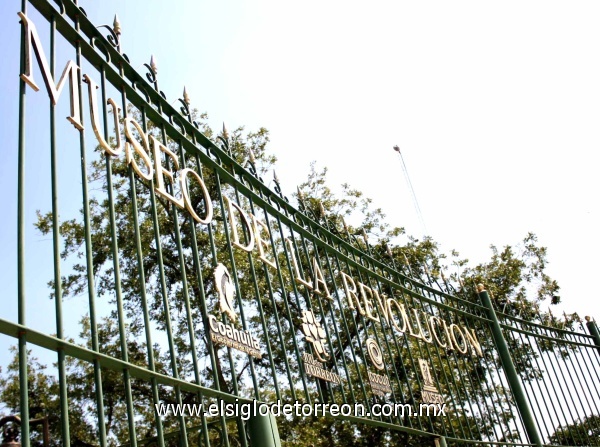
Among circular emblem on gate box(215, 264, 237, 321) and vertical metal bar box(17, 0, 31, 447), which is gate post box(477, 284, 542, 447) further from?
vertical metal bar box(17, 0, 31, 447)

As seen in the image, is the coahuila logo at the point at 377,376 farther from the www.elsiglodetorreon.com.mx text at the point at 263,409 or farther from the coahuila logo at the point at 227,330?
the coahuila logo at the point at 227,330

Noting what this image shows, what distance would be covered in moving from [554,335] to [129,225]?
32.5 feet

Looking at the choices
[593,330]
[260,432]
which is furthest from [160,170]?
[593,330]

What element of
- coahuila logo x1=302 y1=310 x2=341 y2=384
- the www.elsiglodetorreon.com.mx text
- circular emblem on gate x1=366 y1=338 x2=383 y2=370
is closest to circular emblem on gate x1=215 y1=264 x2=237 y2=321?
the www.elsiglodetorreon.com.mx text

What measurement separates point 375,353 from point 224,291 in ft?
6.10

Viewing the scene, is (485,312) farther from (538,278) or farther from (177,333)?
(538,278)

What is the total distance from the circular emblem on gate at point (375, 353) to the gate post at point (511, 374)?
233cm

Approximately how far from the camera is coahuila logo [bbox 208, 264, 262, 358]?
2.83 metres

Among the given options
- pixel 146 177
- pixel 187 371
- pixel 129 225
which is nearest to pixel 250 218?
pixel 146 177

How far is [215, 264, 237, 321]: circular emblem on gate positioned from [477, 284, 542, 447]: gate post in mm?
4139

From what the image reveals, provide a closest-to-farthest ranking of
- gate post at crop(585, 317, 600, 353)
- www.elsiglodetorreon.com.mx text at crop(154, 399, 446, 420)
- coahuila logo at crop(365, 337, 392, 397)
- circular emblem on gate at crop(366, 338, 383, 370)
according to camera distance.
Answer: www.elsiglodetorreon.com.mx text at crop(154, 399, 446, 420)
coahuila logo at crop(365, 337, 392, 397)
circular emblem on gate at crop(366, 338, 383, 370)
gate post at crop(585, 317, 600, 353)

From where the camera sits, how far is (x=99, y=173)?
14289mm

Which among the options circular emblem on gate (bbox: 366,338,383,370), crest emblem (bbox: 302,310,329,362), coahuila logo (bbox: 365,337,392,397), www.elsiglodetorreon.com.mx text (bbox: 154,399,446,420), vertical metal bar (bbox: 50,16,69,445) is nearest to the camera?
vertical metal bar (bbox: 50,16,69,445)

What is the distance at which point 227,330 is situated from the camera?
2.92 m
